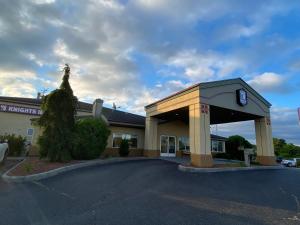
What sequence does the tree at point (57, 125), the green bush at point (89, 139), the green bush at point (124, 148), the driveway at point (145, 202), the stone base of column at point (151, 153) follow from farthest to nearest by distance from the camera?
1. the stone base of column at point (151, 153)
2. the green bush at point (124, 148)
3. the green bush at point (89, 139)
4. the tree at point (57, 125)
5. the driveway at point (145, 202)

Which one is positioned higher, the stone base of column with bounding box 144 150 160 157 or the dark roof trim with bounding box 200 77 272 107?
the dark roof trim with bounding box 200 77 272 107

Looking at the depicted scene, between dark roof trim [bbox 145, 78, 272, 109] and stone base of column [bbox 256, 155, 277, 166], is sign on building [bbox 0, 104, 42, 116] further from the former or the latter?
stone base of column [bbox 256, 155, 277, 166]

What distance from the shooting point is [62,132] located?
14906 millimetres

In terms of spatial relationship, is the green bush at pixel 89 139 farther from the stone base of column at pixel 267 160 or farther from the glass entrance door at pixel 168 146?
the stone base of column at pixel 267 160

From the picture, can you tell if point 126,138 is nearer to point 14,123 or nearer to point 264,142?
point 264,142

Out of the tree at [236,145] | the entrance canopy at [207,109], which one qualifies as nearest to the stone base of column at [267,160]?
the entrance canopy at [207,109]

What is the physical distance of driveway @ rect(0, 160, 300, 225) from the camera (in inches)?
214

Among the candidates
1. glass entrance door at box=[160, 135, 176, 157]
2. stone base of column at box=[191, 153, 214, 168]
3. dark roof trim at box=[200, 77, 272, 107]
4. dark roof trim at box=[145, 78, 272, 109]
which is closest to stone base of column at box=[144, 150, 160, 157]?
glass entrance door at box=[160, 135, 176, 157]

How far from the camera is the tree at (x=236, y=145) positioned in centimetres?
2895

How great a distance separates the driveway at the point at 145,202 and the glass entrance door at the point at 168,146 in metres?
13.0

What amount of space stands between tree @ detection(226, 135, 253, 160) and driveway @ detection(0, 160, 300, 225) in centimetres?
1977

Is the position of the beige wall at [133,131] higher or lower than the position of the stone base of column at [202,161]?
higher

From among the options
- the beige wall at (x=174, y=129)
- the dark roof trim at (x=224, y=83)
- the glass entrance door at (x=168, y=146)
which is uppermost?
the dark roof trim at (x=224, y=83)

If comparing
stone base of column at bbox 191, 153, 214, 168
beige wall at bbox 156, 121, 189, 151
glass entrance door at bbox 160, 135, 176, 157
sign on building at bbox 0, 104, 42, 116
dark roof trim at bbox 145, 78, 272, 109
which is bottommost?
stone base of column at bbox 191, 153, 214, 168
